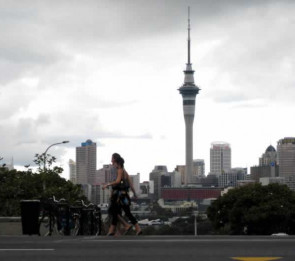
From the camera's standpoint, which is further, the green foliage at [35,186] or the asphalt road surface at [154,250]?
the green foliage at [35,186]

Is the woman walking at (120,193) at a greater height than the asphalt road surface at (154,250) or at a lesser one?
greater

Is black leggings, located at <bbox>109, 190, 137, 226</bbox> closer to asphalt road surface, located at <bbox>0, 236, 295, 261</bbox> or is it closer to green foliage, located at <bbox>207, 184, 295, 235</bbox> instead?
asphalt road surface, located at <bbox>0, 236, 295, 261</bbox>

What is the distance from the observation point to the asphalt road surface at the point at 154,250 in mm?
13102

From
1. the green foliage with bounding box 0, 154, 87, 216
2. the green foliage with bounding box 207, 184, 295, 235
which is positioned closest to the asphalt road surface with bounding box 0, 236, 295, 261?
the green foliage with bounding box 0, 154, 87, 216

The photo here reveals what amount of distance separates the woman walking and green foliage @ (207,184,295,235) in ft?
220

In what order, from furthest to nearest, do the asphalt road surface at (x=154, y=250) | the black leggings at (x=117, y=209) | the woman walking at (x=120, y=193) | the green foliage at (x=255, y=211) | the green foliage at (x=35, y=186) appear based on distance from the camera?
the green foliage at (x=255, y=211), the green foliage at (x=35, y=186), the black leggings at (x=117, y=209), the woman walking at (x=120, y=193), the asphalt road surface at (x=154, y=250)

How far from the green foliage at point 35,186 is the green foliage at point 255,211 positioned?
981 inches

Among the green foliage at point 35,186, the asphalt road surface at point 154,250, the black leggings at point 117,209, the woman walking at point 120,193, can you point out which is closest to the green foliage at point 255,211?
the green foliage at point 35,186

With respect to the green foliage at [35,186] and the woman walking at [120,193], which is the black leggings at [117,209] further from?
the green foliage at [35,186]

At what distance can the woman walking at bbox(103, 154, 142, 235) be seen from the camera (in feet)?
66.8

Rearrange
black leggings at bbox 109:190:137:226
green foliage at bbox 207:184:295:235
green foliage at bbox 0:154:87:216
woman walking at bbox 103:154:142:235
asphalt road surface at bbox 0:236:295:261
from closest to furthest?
1. asphalt road surface at bbox 0:236:295:261
2. woman walking at bbox 103:154:142:235
3. black leggings at bbox 109:190:137:226
4. green foliage at bbox 0:154:87:216
5. green foliage at bbox 207:184:295:235

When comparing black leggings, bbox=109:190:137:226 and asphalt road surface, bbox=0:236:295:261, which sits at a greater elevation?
black leggings, bbox=109:190:137:226

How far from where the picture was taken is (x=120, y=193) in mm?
20656

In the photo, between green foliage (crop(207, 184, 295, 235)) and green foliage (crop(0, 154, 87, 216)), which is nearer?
green foliage (crop(0, 154, 87, 216))
